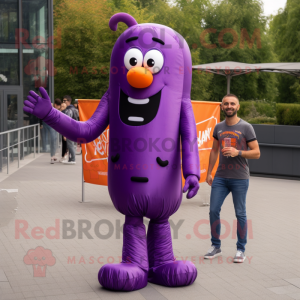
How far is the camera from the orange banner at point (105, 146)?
779 centimetres

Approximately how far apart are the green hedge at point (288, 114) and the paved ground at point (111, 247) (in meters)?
3.22

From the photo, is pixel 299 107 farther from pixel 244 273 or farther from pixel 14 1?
pixel 14 1

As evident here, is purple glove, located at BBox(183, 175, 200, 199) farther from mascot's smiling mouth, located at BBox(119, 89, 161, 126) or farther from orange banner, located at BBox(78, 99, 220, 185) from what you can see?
orange banner, located at BBox(78, 99, 220, 185)

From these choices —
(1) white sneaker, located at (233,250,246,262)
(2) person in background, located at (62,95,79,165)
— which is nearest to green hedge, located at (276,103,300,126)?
(2) person in background, located at (62,95,79,165)

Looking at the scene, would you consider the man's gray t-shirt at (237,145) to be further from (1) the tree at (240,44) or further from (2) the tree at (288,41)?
(1) the tree at (240,44)

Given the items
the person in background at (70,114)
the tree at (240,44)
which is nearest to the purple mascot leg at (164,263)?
the person in background at (70,114)

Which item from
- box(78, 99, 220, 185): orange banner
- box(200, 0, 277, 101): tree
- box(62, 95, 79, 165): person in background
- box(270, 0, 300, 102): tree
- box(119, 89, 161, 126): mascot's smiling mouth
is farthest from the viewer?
box(200, 0, 277, 101): tree

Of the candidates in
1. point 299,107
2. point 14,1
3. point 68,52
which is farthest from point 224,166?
point 68,52

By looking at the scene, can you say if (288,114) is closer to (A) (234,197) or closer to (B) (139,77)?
(A) (234,197)

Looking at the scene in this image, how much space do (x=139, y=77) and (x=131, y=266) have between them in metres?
1.73

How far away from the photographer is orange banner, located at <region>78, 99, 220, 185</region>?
779 cm

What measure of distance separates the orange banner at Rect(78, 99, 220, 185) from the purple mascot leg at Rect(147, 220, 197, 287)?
3.24 m

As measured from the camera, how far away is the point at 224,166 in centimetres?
523

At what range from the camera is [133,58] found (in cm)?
450
